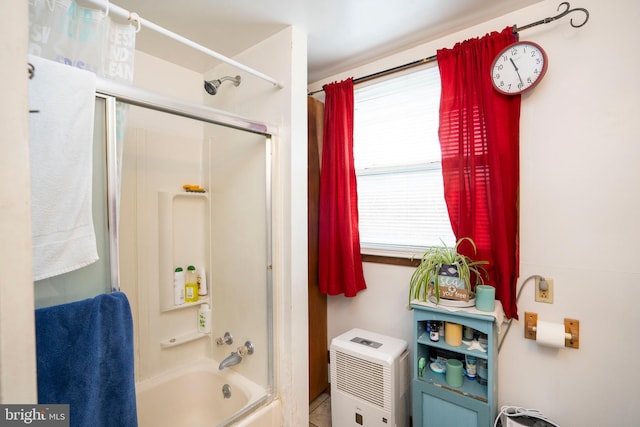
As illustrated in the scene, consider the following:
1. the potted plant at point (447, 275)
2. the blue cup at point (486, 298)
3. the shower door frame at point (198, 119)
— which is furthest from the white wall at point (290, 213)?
the blue cup at point (486, 298)

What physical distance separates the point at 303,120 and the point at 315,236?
0.80 meters

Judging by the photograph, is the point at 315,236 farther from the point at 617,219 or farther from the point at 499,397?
the point at 617,219

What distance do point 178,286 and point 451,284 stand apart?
168 cm

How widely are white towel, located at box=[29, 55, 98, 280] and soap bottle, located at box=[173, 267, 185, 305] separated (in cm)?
104

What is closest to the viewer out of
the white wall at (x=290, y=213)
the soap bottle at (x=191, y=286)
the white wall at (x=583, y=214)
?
the white wall at (x=583, y=214)

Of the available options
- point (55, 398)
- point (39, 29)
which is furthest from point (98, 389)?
point (39, 29)

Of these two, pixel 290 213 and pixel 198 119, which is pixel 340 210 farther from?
pixel 198 119

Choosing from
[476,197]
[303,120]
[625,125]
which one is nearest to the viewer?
[625,125]

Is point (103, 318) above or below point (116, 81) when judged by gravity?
below

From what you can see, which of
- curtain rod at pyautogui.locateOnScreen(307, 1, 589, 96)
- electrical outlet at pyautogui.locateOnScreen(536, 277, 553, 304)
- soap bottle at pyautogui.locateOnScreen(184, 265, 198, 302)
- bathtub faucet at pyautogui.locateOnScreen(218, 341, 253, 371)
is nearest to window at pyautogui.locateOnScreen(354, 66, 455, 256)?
curtain rod at pyautogui.locateOnScreen(307, 1, 589, 96)

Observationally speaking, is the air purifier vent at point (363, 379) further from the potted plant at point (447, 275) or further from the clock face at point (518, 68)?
the clock face at point (518, 68)

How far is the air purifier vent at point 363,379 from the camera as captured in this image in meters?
1.37

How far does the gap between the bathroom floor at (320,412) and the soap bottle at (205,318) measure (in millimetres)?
904

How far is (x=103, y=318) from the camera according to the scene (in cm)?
82
